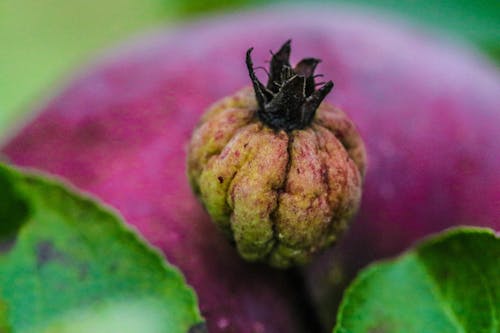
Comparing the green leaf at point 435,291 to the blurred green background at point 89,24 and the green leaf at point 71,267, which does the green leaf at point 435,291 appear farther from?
the blurred green background at point 89,24

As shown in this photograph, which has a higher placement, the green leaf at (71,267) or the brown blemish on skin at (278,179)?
the brown blemish on skin at (278,179)

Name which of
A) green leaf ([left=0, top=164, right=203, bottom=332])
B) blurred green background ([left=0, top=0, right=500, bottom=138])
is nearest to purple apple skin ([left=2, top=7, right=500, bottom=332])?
green leaf ([left=0, top=164, right=203, bottom=332])

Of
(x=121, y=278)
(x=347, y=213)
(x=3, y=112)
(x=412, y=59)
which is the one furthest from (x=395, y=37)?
(x=3, y=112)

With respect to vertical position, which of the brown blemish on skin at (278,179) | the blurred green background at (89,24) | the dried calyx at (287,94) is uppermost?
the dried calyx at (287,94)

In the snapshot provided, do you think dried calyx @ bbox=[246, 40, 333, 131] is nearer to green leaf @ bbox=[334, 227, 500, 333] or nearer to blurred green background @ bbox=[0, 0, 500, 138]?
green leaf @ bbox=[334, 227, 500, 333]

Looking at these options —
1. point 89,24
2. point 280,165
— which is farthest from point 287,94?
point 89,24

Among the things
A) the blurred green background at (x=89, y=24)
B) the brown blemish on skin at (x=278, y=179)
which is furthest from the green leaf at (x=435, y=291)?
the blurred green background at (x=89, y=24)

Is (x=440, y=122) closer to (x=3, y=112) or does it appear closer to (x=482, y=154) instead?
(x=482, y=154)
